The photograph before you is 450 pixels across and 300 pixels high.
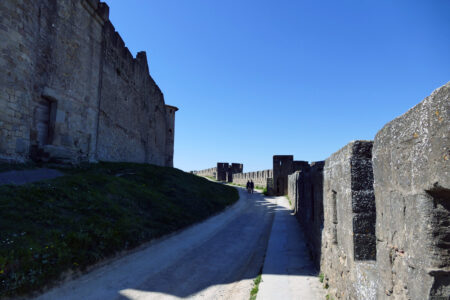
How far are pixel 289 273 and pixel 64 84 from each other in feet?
38.7

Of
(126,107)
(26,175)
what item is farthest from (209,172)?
(26,175)

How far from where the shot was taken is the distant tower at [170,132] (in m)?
34.2

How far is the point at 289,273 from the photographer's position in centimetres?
595

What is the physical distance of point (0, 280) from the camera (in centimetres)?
428

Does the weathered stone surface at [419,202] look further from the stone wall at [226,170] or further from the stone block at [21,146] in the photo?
the stone wall at [226,170]

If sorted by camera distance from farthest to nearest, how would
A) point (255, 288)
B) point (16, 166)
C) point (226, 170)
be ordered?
point (226, 170) < point (16, 166) < point (255, 288)

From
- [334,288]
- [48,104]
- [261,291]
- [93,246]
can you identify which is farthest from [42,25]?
[334,288]

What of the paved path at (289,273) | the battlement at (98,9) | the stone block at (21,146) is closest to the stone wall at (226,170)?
the battlement at (98,9)

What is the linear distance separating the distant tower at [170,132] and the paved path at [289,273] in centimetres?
2611

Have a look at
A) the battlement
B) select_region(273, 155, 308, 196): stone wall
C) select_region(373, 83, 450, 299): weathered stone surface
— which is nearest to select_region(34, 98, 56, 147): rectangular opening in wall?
the battlement

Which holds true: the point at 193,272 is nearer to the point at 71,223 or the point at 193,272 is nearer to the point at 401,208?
the point at 71,223

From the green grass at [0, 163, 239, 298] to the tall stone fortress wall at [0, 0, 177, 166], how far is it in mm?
2091

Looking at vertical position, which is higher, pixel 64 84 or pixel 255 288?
pixel 64 84

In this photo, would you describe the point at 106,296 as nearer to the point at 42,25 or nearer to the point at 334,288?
the point at 334,288
